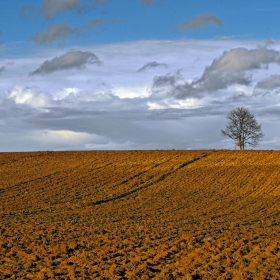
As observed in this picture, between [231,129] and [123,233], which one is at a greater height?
[231,129]

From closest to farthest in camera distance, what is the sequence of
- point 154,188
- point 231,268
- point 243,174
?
point 231,268, point 154,188, point 243,174

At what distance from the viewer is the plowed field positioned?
1265cm

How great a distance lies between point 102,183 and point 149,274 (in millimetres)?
24924

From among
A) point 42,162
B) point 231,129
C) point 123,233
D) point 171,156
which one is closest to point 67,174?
point 42,162

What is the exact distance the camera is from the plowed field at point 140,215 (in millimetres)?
12648

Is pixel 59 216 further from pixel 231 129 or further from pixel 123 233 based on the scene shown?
pixel 231 129

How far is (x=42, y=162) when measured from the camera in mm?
47812

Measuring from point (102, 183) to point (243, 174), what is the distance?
10785mm

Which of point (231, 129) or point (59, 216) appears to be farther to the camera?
point (231, 129)

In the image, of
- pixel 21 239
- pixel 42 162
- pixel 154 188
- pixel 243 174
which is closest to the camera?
pixel 21 239

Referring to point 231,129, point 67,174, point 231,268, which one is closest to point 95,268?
point 231,268

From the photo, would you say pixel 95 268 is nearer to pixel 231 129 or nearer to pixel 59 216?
pixel 59 216

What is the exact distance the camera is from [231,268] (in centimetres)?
1162

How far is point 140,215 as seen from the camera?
24828 mm
